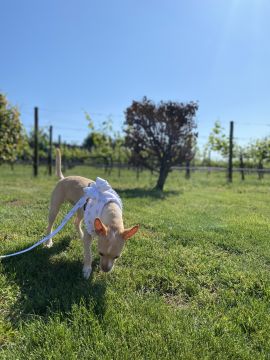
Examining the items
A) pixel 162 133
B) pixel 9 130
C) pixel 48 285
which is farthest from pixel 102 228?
pixel 9 130

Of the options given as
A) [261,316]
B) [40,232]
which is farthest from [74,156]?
[261,316]

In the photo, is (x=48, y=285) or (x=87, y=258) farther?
(x=87, y=258)

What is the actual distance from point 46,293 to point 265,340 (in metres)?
1.99

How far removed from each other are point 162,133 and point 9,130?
22.0 ft

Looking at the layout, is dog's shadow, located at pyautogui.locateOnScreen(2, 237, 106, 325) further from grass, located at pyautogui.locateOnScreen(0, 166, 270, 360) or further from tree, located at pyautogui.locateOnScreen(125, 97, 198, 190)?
tree, located at pyautogui.locateOnScreen(125, 97, 198, 190)

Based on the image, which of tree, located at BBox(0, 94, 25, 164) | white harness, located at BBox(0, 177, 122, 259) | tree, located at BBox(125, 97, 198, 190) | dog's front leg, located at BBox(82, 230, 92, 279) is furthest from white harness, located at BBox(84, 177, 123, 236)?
tree, located at BBox(0, 94, 25, 164)

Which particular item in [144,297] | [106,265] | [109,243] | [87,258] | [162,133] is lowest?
[144,297]

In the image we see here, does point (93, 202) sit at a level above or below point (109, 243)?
above

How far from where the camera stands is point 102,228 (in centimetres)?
320

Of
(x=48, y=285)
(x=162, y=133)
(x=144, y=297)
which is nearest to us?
(x=144, y=297)

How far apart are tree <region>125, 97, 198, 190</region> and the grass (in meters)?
6.54

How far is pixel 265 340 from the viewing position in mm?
2725

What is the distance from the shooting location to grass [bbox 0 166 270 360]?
257 cm

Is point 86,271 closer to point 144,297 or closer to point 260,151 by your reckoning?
point 144,297
